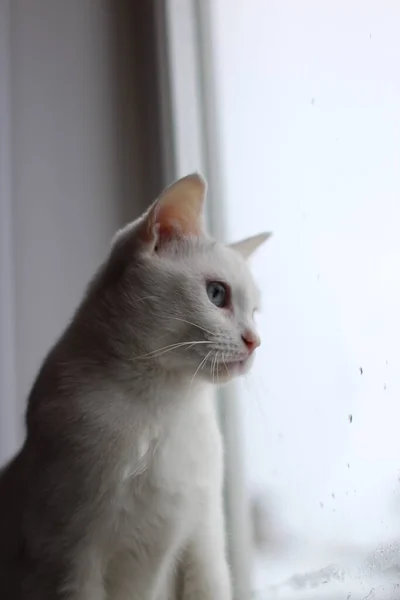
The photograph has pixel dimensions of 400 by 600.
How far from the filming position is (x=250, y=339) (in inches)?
28.4

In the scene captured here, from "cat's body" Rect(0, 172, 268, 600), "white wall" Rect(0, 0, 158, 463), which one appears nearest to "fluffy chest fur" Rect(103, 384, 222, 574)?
"cat's body" Rect(0, 172, 268, 600)

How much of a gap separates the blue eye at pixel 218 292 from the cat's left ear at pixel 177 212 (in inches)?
2.9

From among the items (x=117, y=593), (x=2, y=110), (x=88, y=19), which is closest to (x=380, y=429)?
(x=117, y=593)

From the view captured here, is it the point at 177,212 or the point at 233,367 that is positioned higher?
the point at 177,212

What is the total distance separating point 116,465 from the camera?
70 centimetres

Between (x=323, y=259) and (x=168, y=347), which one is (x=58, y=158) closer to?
(x=323, y=259)

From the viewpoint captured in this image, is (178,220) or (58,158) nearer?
(178,220)

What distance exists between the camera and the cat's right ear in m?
0.74

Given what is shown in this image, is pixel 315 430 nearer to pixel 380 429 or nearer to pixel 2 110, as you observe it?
pixel 380 429

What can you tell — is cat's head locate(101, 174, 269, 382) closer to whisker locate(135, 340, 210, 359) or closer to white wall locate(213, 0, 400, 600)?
whisker locate(135, 340, 210, 359)

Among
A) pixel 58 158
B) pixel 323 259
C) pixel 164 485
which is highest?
pixel 58 158

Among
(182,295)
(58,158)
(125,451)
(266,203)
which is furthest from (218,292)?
(58,158)

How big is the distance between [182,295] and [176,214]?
10 centimetres

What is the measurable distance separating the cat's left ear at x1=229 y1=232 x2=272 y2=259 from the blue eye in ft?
0.33
